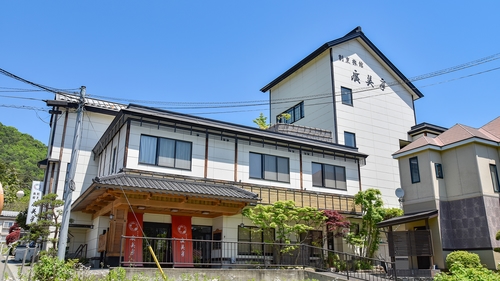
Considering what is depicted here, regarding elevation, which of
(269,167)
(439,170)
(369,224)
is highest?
(269,167)

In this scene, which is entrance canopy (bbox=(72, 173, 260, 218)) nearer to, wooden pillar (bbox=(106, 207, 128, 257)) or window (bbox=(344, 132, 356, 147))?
wooden pillar (bbox=(106, 207, 128, 257))

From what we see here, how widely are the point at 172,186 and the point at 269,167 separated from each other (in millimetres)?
6346

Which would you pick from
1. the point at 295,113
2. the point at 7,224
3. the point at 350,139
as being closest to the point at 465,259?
the point at 350,139

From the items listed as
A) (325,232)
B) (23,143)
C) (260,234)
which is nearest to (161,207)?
(260,234)

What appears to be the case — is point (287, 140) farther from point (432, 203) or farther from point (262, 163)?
point (432, 203)

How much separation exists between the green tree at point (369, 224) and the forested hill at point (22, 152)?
118 feet

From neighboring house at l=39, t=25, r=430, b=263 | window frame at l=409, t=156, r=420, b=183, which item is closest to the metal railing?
neighboring house at l=39, t=25, r=430, b=263

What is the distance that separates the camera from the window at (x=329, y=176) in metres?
20.7

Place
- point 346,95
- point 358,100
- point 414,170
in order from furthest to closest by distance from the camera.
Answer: point 358,100, point 346,95, point 414,170

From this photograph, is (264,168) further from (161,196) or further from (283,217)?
(161,196)

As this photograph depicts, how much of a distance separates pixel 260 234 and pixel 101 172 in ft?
30.0

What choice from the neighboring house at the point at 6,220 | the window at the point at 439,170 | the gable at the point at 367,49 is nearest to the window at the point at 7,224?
the neighboring house at the point at 6,220

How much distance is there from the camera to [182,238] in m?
15.6

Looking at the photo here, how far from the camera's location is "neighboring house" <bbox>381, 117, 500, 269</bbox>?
16.7 metres
